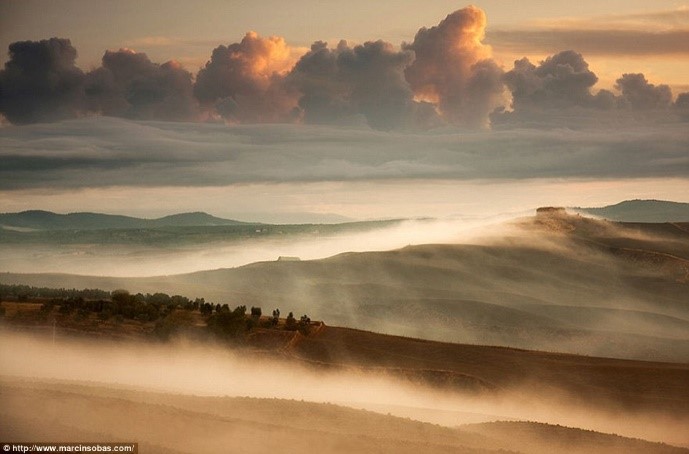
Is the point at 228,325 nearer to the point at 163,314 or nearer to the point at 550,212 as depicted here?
the point at 163,314

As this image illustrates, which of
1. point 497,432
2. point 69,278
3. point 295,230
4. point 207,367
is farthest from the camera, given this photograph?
point 295,230

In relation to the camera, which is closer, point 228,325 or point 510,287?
point 228,325

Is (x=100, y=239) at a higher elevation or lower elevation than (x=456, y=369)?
higher

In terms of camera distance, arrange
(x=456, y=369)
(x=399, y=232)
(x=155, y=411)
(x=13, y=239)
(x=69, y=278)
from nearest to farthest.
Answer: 1. (x=155, y=411)
2. (x=456, y=369)
3. (x=69, y=278)
4. (x=13, y=239)
5. (x=399, y=232)

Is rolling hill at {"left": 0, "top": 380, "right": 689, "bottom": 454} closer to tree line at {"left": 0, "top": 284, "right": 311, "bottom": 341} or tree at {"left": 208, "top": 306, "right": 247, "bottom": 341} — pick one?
tree at {"left": 208, "top": 306, "right": 247, "bottom": 341}

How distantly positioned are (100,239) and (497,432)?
114 m

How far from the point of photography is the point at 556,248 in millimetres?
138625

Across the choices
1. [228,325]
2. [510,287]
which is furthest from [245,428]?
[510,287]

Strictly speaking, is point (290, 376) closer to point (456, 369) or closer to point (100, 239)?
point (456, 369)

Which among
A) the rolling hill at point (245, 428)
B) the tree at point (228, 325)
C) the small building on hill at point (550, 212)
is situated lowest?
the rolling hill at point (245, 428)

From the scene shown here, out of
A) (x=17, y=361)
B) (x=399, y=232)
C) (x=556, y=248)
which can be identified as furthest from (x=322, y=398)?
(x=399, y=232)

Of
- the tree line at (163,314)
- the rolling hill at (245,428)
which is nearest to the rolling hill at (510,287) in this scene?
the tree line at (163,314)

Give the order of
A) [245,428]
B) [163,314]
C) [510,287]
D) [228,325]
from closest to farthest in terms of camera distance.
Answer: [245,428] → [228,325] → [163,314] → [510,287]

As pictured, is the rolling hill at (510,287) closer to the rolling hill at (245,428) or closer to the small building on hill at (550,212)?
the small building on hill at (550,212)
